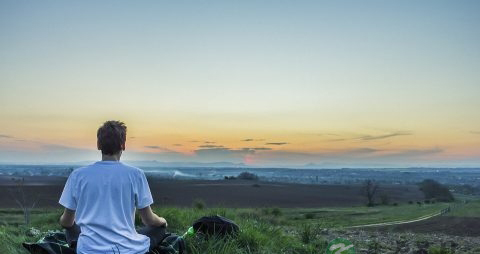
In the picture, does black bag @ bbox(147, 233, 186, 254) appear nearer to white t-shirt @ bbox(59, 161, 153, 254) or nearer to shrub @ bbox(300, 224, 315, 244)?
white t-shirt @ bbox(59, 161, 153, 254)

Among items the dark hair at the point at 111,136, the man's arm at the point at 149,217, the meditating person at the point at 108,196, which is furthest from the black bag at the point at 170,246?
the dark hair at the point at 111,136

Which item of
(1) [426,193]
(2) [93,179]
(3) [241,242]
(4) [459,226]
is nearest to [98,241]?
(2) [93,179]

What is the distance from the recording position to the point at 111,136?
4988 millimetres

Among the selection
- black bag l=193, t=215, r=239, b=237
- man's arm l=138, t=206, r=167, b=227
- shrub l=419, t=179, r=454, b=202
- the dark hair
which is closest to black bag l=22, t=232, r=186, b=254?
man's arm l=138, t=206, r=167, b=227

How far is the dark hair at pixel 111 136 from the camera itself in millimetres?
4984

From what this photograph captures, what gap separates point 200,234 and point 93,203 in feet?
10.8

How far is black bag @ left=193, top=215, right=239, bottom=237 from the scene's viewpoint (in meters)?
8.37

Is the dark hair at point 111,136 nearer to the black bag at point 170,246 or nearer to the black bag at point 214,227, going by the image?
the black bag at point 170,246

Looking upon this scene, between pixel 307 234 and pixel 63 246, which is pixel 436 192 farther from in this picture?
pixel 63 246

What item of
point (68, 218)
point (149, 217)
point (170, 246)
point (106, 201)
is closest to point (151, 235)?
point (170, 246)

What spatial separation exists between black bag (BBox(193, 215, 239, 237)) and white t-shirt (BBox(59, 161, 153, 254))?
119 inches

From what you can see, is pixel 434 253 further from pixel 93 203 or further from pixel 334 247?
pixel 93 203

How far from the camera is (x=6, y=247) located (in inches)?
284

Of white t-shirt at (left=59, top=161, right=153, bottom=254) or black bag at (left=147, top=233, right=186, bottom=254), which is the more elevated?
white t-shirt at (left=59, top=161, right=153, bottom=254)
